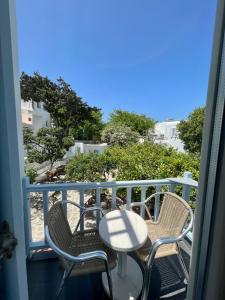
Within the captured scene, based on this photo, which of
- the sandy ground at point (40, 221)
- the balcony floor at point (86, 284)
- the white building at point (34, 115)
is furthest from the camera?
the white building at point (34, 115)

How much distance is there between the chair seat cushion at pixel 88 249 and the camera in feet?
4.77

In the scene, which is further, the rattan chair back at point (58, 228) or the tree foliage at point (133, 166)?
the tree foliage at point (133, 166)

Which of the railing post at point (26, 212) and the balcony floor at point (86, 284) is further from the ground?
the railing post at point (26, 212)

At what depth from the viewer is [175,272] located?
1939mm

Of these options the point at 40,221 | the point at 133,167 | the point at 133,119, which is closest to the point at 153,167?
the point at 133,167

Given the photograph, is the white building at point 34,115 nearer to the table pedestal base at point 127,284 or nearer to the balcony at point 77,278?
the balcony at point 77,278

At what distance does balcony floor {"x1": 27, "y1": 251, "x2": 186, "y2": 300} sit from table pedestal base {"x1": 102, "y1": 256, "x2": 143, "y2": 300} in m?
0.11

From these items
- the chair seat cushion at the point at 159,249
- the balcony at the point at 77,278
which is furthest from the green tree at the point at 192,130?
the chair seat cushion at the point at 159,249

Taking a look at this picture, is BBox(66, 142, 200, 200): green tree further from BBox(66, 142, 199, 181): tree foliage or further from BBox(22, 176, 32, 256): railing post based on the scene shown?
BBox(22, 176, 32, 256): railing post

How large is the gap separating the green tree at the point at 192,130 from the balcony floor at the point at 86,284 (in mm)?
10522

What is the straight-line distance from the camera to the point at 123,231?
1.65m

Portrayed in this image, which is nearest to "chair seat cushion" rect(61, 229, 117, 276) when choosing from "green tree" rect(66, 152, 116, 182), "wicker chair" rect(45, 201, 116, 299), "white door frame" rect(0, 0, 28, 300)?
"wicker chair" rect(45, 201, 116, 299)

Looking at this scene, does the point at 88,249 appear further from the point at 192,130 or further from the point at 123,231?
the point at 192,130

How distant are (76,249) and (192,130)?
11.9 m
